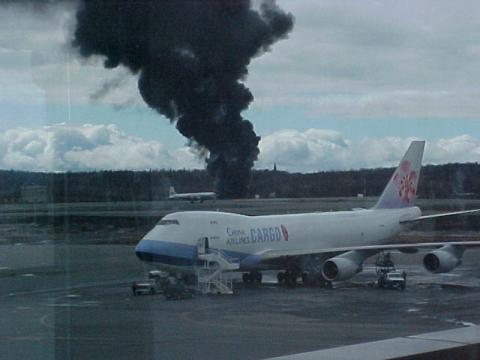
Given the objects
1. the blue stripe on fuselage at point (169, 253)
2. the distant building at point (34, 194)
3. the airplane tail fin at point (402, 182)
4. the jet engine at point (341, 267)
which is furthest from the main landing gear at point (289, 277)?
the distant building at point (34, 194)

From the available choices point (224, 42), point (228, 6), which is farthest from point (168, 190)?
point (228, 6)

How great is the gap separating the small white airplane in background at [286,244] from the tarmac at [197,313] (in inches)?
25.0

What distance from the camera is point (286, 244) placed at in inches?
913

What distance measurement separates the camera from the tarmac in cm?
1017

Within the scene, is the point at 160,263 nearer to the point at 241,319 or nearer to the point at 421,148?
the point at 241,319

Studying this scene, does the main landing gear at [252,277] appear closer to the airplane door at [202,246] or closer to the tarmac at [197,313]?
the tarmac at [197,313]

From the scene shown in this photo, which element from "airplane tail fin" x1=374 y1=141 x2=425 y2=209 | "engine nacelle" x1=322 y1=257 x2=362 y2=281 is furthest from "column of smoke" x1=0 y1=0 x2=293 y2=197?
"airplane tail fin" x1=374 y1=141 x2=425 y2=209

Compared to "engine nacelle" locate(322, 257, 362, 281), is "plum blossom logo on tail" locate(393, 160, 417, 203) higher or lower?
higher

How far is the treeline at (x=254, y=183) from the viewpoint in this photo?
1956cm

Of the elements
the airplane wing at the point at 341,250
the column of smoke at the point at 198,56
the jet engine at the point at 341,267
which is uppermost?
the column of smoke at the point at 198,56

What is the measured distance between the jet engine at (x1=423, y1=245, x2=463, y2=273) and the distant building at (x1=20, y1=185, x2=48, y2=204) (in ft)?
33.0

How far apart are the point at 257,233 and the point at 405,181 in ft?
25.6

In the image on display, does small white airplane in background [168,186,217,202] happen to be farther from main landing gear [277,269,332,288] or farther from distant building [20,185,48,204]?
distant building [20,185,48,204]

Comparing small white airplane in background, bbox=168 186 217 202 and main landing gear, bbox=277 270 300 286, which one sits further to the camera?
small white airplane in background, bbox=168 186 217 202
